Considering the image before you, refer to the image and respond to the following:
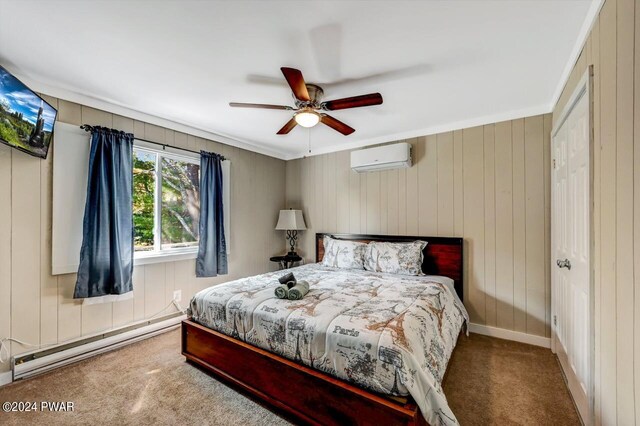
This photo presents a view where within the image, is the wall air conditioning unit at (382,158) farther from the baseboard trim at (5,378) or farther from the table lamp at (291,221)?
the baseboard trim at (5,378)

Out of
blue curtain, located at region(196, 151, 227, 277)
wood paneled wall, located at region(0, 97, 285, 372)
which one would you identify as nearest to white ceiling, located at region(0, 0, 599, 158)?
wood paneled wall, located at region(0, 97, 285, 372)

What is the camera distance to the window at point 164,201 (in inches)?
120

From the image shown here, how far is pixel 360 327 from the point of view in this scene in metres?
1.60

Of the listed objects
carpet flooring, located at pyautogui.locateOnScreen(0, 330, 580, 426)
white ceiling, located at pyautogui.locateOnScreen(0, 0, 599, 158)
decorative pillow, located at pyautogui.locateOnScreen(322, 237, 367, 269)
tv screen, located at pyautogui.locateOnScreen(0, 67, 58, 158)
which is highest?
white ceiling, located at pyautogui.locateOnScreen(0, 0, 599, 158)

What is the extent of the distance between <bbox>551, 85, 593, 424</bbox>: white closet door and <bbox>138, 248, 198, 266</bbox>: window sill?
12.1 feet

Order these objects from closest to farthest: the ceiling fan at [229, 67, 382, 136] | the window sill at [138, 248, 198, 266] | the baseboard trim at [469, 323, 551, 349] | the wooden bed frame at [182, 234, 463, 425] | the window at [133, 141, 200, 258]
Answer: the wooden bed frame at [182, 234, 463, 425] < the ceiling fan at [229, 67, 382, 136] < the baseboard trim at [469, 323, 551, 349] < the window sill at [138, 248, 198, 266] < the window at [133, 141, 200, 258]

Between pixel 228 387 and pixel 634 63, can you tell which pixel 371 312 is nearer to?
pixel 228 387

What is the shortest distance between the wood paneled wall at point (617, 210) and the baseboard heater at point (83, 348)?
144 inches

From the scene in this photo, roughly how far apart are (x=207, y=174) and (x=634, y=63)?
3.68m

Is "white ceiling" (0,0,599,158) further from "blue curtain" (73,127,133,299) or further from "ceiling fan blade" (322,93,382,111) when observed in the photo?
"blue curtain" (73,127,133,299)

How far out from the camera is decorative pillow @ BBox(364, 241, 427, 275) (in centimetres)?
309

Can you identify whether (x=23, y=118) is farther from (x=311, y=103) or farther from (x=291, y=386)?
(x=291, y=386)

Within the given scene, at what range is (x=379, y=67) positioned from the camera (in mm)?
2074

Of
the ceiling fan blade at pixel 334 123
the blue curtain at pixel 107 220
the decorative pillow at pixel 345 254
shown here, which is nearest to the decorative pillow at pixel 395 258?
the decorative pillow at pixel 345 254
